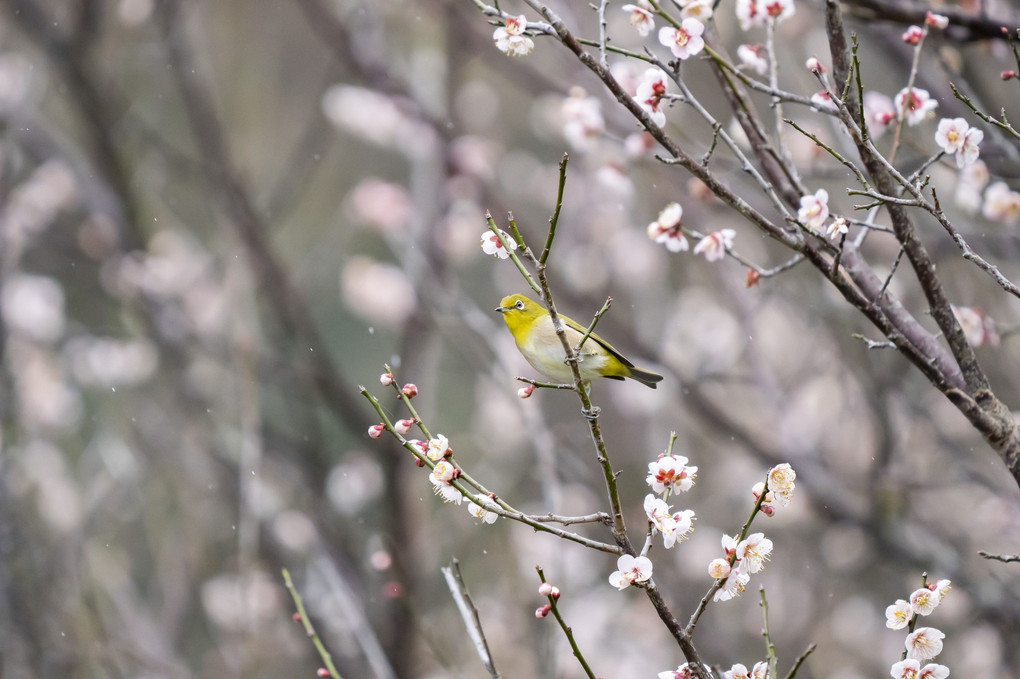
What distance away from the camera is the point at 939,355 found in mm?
1611

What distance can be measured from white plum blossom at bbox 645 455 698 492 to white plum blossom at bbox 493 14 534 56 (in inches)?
30.1

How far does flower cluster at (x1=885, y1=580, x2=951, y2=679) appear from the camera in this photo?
1.35 metres

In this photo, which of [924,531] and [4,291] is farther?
[4,291]

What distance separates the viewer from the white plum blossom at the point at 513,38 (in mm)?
1480

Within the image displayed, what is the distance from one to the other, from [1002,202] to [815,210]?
2.48ft

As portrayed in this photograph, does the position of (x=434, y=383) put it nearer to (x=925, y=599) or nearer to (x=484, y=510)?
(x=484, y=510)

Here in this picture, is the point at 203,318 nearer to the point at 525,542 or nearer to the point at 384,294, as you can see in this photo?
the point at 384,294

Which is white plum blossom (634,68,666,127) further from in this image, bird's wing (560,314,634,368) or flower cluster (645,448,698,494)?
flower cluster (645,448,698,494)

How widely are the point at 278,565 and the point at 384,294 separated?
1779 mm

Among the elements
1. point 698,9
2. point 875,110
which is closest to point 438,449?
point 698,9

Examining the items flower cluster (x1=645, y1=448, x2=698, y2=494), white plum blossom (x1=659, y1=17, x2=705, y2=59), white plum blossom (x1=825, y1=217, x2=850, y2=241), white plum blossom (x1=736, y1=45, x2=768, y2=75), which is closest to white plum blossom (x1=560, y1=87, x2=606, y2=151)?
white plum blossom (x1=736, y1=45, x2=768, y2=75)

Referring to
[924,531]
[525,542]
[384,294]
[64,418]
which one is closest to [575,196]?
[384,294]

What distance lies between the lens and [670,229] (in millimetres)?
1805

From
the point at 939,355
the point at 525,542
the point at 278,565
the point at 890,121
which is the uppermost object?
the point at 890,121
